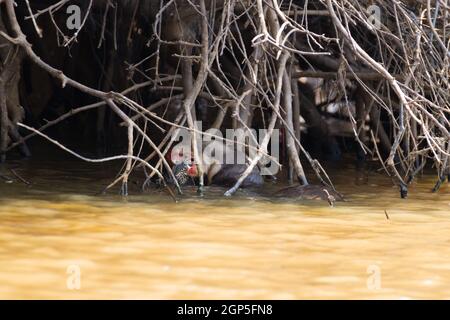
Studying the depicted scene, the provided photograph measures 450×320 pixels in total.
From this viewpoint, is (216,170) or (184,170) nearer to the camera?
(184,170)

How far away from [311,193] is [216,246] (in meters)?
1.52

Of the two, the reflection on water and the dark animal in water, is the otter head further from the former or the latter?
the dark animal in water

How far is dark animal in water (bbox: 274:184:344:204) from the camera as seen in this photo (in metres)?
Answer: 5.39

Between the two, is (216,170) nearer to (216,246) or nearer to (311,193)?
(311,193)

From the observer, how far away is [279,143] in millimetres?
7352

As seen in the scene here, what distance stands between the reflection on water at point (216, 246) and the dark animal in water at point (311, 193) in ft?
0.33

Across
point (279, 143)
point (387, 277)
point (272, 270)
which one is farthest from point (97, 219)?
point (279, 143)

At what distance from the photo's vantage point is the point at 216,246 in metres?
4.01

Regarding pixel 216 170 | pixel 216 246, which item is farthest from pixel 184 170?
pixel 216 246

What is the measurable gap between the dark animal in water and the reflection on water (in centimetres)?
10

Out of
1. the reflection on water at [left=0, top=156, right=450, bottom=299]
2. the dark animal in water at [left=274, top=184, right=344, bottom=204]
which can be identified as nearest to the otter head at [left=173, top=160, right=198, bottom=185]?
the reflection on water at [left=0, top=156, right=450, bottom=299]

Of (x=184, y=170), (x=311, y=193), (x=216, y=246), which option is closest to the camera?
(x=216, y=246)

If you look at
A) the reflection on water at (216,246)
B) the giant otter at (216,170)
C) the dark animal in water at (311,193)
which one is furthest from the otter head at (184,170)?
the dark animal in water at (311,193)

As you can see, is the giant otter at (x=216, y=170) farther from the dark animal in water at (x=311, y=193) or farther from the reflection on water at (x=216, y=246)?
the dark animal in water at (x=311, y=193)
